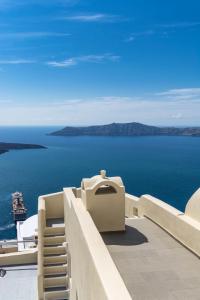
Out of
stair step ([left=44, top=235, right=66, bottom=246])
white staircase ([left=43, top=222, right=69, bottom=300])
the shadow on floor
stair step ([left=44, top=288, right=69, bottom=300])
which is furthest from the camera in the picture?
stair step ([left=44, top=235, right=66, bottom=246])

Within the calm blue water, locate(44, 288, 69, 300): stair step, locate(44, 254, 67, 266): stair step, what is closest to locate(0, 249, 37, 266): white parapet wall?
locate(44, 254, 67, 266): stair step

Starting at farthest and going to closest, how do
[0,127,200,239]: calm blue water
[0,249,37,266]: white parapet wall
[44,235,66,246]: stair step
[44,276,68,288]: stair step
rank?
1. [0,127,200,239]: calm blue water
2. [0,249,37,266]: white parapet wall
3. [44,235,66,246]: stair step
4. [44,276,68,288]: stair step

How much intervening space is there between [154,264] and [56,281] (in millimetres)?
7853

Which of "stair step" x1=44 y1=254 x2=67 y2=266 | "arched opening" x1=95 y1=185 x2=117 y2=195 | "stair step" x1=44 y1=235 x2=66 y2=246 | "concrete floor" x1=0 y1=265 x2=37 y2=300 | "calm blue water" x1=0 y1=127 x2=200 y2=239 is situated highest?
"arched opening" x1=95 y1=185 x2=117 y2=195

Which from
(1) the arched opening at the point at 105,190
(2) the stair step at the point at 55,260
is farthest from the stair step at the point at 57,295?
(1) the arched opening at the point at 105,190

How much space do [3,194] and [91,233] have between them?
77.3m

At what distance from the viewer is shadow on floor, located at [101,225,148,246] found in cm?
1186

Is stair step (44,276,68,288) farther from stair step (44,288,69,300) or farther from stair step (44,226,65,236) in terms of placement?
stair step (44,226,65,236)

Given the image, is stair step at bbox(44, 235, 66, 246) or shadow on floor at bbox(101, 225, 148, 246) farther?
stair step at bbox(44, 235, 66, 246)

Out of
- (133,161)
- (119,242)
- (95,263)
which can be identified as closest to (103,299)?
(95,263)

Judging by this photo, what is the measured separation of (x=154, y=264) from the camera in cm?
984

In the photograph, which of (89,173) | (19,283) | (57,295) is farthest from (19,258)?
(89,173)

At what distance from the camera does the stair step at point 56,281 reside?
643 inches

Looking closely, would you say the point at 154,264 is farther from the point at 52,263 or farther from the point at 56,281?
the point at 52,263
